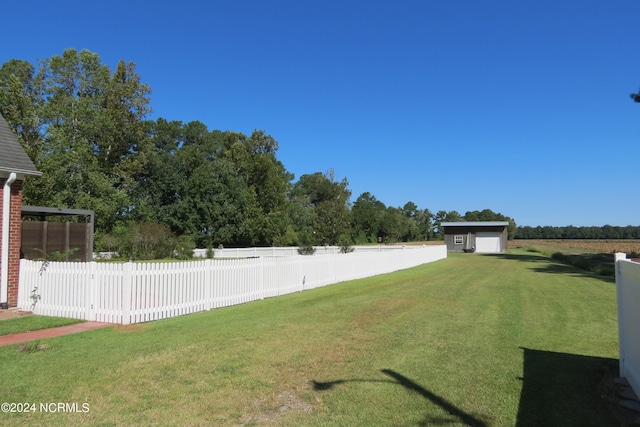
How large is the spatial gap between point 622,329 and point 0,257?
11.2 metres

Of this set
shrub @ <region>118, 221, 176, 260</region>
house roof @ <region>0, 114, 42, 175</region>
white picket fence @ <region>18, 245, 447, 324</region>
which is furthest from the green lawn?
shrub @ <region>118, 221, 176, 260</region>

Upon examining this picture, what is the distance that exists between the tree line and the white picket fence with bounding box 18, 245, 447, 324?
17.3 m

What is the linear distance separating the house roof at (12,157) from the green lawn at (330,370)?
4.93 metres

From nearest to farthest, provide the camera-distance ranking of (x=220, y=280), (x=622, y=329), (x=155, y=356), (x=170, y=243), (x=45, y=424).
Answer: (x=45, y=424), (x=622, y=329), (x=155, y=356), (x=220, y=280), (x=170, y=243)

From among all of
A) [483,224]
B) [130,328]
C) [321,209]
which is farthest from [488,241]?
[130,328]

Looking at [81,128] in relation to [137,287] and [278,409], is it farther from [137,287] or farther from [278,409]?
[278,409]

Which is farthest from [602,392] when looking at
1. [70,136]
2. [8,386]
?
[70,136]

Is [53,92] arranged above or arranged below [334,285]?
above

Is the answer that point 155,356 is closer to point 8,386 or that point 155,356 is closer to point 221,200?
point 8,386

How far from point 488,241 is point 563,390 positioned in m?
49.1

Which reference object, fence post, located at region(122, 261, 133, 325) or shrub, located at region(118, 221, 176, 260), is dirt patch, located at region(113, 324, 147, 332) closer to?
fence post, located at region(122, 261, 133, 325)

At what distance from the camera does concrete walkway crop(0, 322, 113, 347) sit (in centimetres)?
683

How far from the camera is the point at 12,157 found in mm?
10023

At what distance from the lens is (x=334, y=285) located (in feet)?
51.0
